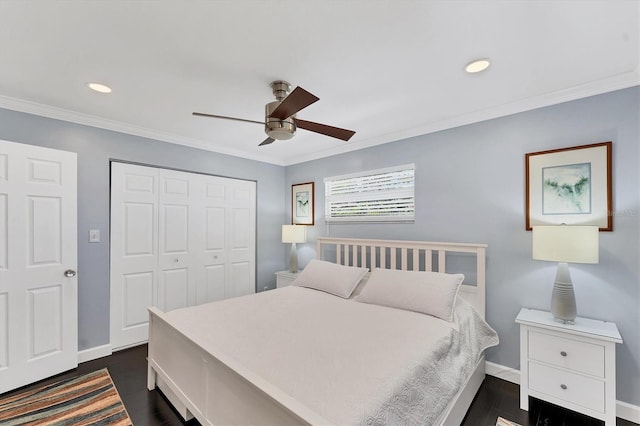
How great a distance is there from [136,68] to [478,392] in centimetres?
358

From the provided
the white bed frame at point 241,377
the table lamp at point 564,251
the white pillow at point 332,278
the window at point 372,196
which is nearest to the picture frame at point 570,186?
the table lamp at point 564,251

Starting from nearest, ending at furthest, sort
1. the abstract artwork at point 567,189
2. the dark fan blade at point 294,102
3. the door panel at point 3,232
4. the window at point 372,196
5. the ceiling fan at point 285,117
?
the dark fan blade at point 294,102 < the ceiling fan at point 285,117 < the abstract artwork at point 567,189 < the door panel at point 3,232 < the window at point 372,196

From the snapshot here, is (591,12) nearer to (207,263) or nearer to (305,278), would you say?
(305,278)

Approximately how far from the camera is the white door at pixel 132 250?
3.04m

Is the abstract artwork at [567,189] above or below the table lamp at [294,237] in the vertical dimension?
above

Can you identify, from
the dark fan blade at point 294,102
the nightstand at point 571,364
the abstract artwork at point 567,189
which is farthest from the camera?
the abstract artwork at point 567,189

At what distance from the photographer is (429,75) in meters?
2.05

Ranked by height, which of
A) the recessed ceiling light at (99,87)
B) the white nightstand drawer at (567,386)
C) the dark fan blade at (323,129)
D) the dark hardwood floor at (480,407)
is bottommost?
the dark hardwood floor at (480,407)

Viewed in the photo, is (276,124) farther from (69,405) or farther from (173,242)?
(69,405)

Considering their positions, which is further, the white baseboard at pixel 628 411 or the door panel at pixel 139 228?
the door panel at pixel 139 228

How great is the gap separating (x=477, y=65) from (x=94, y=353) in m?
4.20

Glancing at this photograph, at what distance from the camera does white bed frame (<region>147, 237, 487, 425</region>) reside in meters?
1.21

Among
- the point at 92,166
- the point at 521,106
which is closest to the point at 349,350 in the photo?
the point at 521,106

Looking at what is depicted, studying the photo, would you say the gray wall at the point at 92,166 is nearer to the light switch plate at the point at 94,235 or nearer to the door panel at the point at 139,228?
the light switch plate at the point at 94,235
